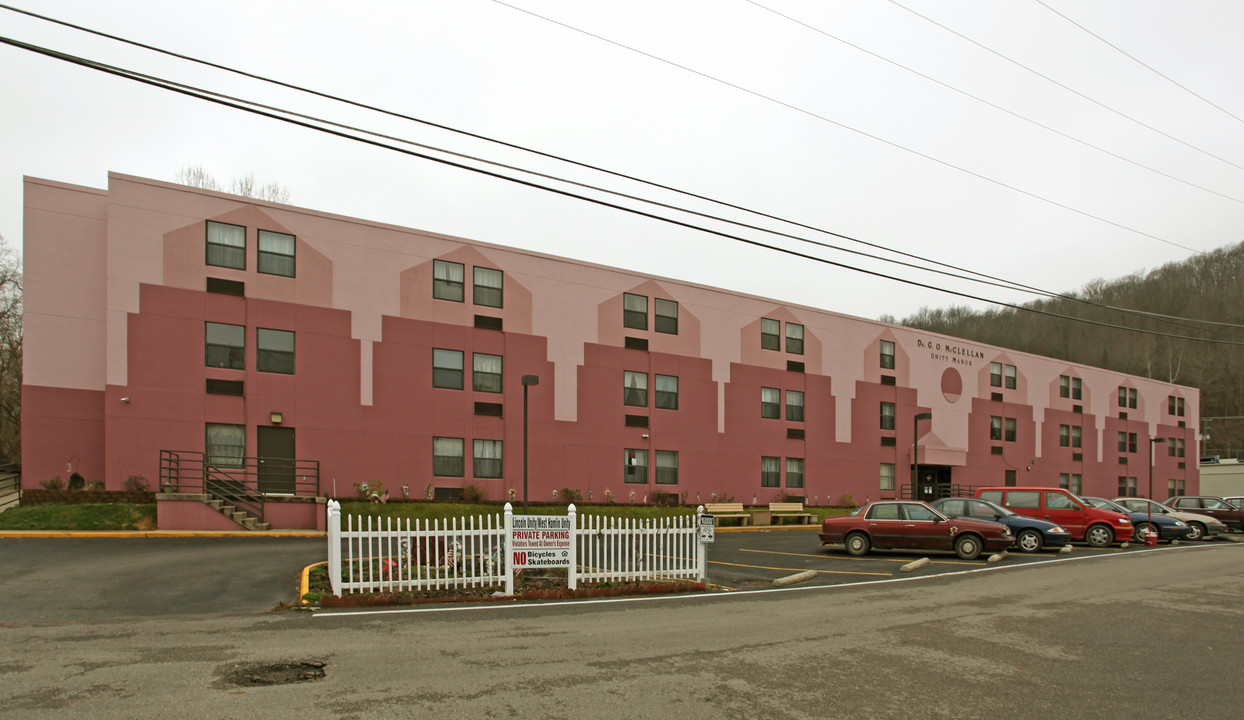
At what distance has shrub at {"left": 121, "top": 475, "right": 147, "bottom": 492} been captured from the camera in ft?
76.6

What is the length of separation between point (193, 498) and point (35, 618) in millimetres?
12635

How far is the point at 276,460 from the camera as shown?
84.0 feet

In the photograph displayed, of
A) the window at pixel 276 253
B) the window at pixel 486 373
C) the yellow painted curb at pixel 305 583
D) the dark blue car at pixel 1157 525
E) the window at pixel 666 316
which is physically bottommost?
the dark blue car at pixel 1157 525

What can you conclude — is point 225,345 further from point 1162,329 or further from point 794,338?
point 1162,329

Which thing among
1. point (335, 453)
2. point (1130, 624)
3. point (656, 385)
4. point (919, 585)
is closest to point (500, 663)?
point (1130, 624)

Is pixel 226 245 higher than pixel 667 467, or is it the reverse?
pixel 226 245

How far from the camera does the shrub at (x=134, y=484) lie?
920 inches

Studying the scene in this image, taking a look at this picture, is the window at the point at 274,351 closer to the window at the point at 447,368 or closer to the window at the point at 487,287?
the window at the point at 447,368

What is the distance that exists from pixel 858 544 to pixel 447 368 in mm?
15964

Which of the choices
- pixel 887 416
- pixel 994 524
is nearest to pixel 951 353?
pixel 887 416

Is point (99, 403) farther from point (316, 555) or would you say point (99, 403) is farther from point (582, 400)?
point (582, 400)

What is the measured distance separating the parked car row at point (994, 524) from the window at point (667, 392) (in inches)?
513

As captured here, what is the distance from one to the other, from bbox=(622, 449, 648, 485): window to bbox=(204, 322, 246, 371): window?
15.2 metres

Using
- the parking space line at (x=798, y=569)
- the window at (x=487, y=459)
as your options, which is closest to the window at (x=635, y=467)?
the window at (x=487, y=459)
